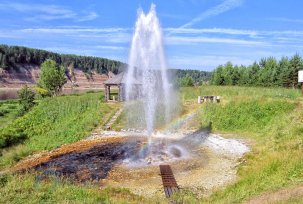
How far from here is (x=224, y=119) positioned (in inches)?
1029

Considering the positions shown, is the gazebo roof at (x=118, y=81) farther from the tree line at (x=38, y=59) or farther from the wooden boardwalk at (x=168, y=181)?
the tree line at (x=38, y=59)

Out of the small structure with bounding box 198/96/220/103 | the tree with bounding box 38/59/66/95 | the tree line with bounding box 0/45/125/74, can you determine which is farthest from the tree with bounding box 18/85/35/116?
the tree line with bounding box 0/45/125/74

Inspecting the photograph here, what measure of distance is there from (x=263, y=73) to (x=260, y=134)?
36.8 m

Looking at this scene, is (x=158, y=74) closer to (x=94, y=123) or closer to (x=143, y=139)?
(x=143, y=139)

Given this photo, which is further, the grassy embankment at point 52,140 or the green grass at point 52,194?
the grassy embankment at point 52,140

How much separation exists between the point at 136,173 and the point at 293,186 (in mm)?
7435

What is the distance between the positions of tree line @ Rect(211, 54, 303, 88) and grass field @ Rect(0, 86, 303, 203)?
66.5ft

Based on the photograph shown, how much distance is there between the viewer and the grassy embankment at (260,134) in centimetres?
1187

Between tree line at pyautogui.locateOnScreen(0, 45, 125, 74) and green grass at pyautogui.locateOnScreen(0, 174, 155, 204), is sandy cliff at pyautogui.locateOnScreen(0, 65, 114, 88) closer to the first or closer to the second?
tree line at pyautogui.locateOnScreen(0, 45, 125, 74)

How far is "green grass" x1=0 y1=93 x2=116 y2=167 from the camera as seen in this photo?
23062mm

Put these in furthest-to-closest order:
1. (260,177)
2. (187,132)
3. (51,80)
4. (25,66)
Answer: (25,66) < (51,80) < (187,132) < (260,177)

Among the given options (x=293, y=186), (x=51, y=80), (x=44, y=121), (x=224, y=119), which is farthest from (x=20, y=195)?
(x=51, y=80)

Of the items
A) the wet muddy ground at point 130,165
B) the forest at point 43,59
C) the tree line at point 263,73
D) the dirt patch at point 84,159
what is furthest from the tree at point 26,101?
the forest at point 43,59

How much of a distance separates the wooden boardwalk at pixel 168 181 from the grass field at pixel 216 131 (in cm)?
62
